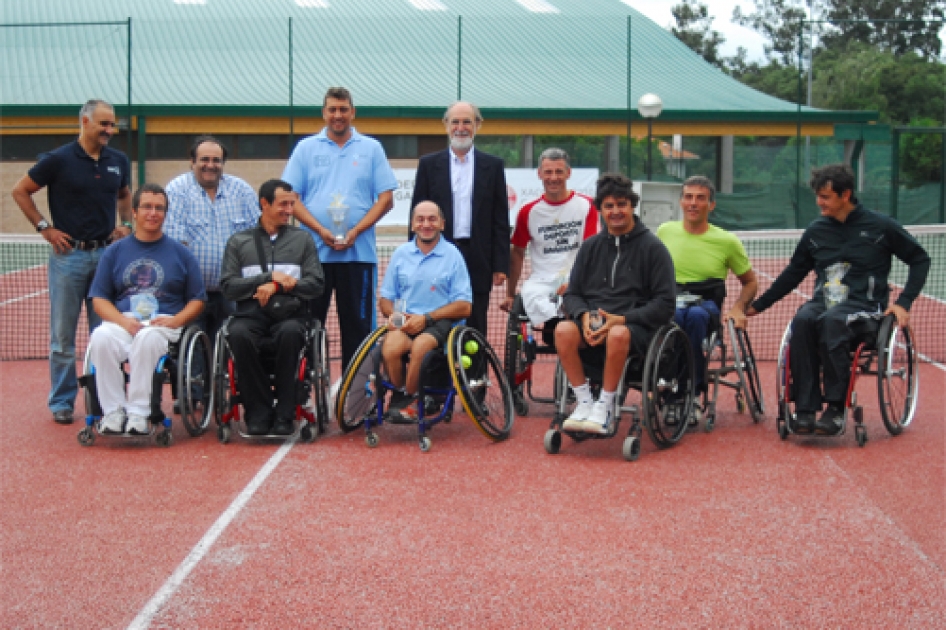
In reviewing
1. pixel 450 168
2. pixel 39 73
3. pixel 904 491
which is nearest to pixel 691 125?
pixel 39 73

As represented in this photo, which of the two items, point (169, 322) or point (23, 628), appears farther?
point (169, 322)

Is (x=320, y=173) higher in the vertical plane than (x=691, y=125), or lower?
lower

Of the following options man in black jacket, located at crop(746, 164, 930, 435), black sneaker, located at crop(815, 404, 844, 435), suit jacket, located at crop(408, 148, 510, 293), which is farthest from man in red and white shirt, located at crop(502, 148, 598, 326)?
black sneaker, located at crop(815, 404, 844, 435)

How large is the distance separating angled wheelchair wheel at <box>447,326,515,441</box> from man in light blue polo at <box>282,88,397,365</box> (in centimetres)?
79

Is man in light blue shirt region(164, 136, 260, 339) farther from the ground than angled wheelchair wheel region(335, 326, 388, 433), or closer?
farther from the ground

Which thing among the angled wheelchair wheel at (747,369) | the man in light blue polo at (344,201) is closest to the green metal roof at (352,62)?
the man in light blue polo at (344,201)

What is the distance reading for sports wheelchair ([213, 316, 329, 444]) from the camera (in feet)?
19.3

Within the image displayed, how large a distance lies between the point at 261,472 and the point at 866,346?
10.1 feet

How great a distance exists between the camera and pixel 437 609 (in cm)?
367

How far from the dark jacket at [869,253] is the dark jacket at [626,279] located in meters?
0.94

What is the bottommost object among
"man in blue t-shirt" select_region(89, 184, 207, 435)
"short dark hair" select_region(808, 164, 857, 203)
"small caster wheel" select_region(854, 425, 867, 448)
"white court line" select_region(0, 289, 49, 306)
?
"small caster wheel" select_region(854, 425, 867, 448)

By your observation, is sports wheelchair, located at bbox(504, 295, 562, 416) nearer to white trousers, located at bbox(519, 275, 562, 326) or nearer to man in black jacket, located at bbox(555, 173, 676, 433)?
white trousers, located at bbox(519, 275, 562, 326)

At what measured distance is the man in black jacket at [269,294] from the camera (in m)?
5.87

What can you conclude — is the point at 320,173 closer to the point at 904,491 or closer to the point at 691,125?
the point at 904,491
